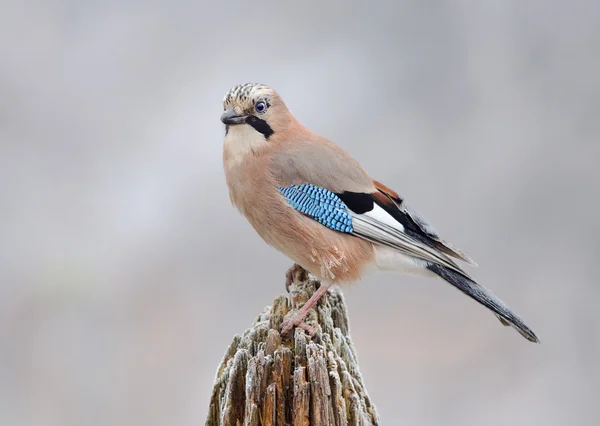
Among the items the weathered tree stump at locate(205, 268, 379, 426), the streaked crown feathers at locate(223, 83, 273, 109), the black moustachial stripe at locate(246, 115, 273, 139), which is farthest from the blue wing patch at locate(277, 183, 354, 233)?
the weathered tree stump at locate(205, 268, 379, 426)

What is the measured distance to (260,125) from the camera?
2877mm

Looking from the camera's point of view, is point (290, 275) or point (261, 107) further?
point (290, 275)

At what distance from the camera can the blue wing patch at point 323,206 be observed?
285 centimetres

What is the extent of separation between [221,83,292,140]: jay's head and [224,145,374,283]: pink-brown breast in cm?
12

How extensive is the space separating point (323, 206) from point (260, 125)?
417mm

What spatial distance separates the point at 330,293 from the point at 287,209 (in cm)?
38

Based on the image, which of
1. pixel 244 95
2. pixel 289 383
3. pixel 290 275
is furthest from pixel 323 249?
pixel 289 383

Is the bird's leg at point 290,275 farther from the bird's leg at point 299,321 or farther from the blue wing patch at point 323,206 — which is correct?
the bird's leg at point 299,321

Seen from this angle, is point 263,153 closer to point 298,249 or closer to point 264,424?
point 298,249

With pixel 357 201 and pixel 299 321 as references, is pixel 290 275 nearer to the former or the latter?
pixel 357 201

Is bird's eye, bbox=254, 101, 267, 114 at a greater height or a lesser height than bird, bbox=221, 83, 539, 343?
greater

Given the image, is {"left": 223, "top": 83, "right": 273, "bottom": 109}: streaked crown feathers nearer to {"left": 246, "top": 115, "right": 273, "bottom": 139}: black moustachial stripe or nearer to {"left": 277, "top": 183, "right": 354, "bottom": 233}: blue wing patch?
{"left": 246, "top": 115, "right": 273, "bottom": 139}: black moustachial stripe

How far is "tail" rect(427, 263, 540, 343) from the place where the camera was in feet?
8.53

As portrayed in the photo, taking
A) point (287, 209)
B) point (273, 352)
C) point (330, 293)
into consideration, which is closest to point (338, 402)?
point (273, 352)
